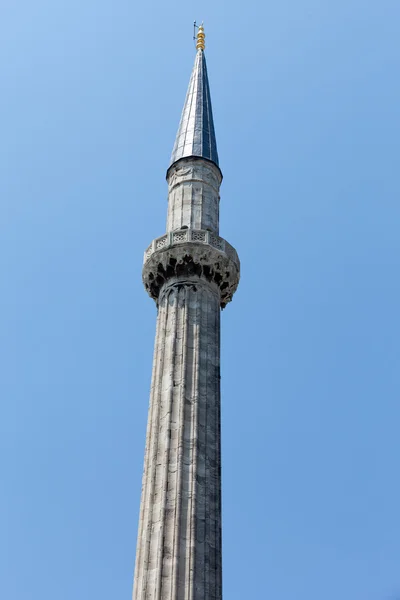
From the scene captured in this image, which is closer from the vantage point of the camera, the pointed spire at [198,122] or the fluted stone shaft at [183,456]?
the fluted stone shaft at [183,456]

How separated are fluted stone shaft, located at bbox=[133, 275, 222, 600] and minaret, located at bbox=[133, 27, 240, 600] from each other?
0.08ft

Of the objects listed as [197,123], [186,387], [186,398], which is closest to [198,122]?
[197,123]

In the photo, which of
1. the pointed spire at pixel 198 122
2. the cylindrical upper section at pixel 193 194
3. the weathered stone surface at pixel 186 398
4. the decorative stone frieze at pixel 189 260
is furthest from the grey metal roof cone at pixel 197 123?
the decorative stone frieze at pixel 189 260

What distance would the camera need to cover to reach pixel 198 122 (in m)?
28.9

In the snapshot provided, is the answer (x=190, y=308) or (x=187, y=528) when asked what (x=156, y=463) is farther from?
(x=190, y=308)

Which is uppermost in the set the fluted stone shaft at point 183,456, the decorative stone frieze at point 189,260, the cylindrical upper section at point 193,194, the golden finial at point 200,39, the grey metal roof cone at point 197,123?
the golden finial at point 200,39

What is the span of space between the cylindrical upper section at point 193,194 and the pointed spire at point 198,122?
401 mm

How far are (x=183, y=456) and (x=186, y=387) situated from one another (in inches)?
75.9

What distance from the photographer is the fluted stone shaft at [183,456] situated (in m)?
19.3

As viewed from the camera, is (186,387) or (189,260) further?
(189,260)

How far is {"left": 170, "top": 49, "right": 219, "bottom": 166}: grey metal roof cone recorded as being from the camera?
1093 inches

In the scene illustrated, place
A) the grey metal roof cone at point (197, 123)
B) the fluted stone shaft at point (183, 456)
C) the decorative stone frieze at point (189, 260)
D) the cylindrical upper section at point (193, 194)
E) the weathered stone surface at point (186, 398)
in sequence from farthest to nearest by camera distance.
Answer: the grey metal roof cone at point (197, 123) → the cylindrical upper section at point (193, 194) → the decorative stone frieze at point (189, 260) → the weathered stone surface at point (186, 398) → the fluted stone shaft at point (183, 456)

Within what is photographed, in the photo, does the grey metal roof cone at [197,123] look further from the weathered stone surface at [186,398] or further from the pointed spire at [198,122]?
the weathered stone surface at [186,398]

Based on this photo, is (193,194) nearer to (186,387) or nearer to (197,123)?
(197,123)
